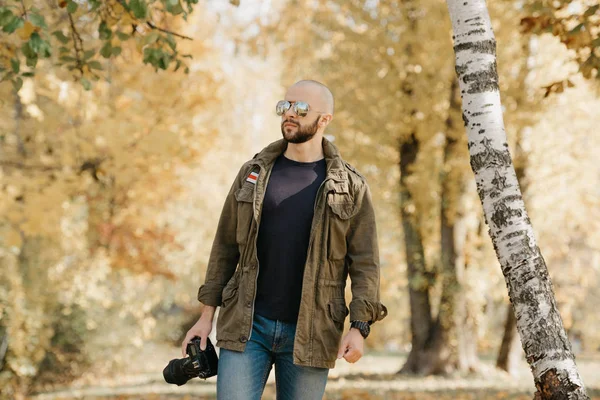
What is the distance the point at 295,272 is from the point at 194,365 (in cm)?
65

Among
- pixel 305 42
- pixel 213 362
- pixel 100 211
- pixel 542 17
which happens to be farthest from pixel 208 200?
pixel 213 362

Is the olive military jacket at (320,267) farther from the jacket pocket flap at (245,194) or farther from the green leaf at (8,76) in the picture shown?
the green leaf at (8,76)

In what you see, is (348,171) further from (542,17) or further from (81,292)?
(81,292)

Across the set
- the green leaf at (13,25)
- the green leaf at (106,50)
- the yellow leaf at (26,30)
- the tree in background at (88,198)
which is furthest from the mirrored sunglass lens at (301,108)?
the tree in background at (88,198)

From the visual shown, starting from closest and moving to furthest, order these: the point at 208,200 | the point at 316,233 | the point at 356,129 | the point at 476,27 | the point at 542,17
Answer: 1. the point at 316,233
2. the point at 476,27
3. the point at 542,17
4. the point at 356,129
5. the point at 208,200

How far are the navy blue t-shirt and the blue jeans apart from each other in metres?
0.07

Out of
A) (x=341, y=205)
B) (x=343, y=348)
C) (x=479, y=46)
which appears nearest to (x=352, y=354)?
(x=343, y=348)

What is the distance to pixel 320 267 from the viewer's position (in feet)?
10.6

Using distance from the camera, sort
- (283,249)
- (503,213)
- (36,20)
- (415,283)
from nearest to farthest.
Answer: (283,249)
(503,213)
(36,20)
(415,283)

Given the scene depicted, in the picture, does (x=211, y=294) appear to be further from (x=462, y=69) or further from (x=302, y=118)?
(x=462, y=69)

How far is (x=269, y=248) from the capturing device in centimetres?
330

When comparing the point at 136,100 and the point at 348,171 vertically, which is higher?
the point at 136,100

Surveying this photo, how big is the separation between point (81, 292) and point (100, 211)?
156 cm

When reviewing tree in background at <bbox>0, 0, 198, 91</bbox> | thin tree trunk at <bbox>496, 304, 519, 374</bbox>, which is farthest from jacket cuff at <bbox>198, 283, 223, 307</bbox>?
thin tree trunk at <bbox>496, 304, 519, 374</bbox>
